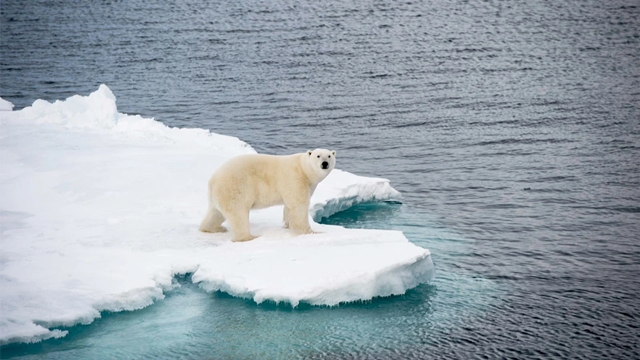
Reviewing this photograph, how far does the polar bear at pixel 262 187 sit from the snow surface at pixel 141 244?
0.95ft

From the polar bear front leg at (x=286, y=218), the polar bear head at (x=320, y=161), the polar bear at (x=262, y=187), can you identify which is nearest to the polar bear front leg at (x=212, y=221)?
the polar bear at (x=262, y=187)

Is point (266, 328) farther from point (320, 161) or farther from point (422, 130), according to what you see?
point (422, 130)

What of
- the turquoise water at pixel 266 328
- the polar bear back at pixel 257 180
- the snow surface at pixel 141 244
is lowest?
the turquoise water at pixel 266 328

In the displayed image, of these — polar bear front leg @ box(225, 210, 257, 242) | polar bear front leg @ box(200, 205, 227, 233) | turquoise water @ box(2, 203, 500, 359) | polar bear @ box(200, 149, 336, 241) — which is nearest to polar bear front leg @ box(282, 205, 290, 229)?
polar bear @ box(200, 149, 336, 241)

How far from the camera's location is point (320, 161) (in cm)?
1106

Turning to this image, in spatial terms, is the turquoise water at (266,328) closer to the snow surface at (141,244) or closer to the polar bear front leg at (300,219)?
the snow surface at (141,244)

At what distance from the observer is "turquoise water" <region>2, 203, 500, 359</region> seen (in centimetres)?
868

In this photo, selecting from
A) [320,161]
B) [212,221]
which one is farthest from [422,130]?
[212,221]

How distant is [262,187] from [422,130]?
11.7 meters

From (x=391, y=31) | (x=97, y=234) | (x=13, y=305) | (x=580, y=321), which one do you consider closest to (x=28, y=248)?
(x=97, y=234)

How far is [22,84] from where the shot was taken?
3008 cm

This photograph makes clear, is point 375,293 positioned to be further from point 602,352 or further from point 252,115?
point 252,115

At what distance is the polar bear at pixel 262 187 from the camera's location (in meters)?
10.9

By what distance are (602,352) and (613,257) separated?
12.1 ft
